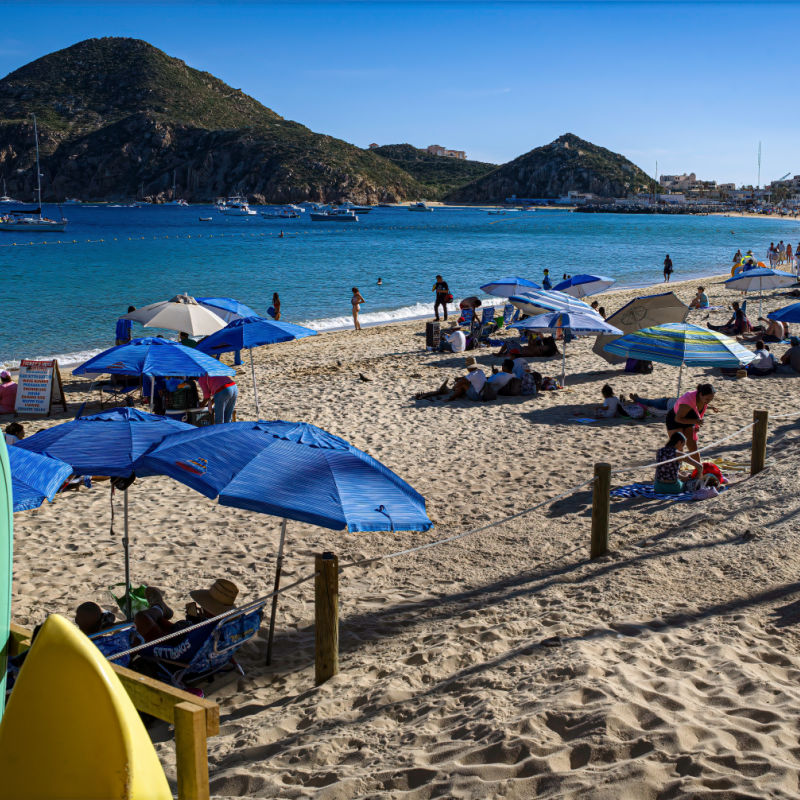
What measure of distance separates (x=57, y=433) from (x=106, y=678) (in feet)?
11.9

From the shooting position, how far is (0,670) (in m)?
2.94

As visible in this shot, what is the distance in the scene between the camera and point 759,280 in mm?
22688

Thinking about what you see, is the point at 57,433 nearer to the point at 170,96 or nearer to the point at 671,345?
the point at 671,345

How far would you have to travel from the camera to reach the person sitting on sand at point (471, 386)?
12.9 metres

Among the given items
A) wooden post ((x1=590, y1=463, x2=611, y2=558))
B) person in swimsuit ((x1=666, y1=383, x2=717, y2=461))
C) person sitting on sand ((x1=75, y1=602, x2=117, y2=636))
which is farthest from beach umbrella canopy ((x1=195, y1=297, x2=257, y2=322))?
person sitting on sand ((x1=75, y1=602, x2=117, y2=636))

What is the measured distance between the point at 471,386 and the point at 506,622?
24.6 feet

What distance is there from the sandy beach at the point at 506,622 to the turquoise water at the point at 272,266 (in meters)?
14.0

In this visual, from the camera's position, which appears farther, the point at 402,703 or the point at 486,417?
the point at 486,417

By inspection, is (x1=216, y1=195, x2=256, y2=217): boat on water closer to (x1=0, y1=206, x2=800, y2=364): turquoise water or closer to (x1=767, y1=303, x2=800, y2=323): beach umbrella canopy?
(x1=0, y1=206, x2=800, y2=364): turquoise water

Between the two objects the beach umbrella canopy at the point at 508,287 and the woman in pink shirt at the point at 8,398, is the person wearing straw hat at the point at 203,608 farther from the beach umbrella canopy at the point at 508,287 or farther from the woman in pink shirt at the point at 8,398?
the beach umbrella canopy at the point at 508,287

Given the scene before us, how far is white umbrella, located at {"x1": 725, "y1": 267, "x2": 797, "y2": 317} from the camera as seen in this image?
22094 mm

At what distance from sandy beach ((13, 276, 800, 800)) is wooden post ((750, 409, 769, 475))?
0.54 ft

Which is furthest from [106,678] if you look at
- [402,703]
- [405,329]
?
[405,329]

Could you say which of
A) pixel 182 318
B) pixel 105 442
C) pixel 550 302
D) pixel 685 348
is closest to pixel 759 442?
pixel 685 348
